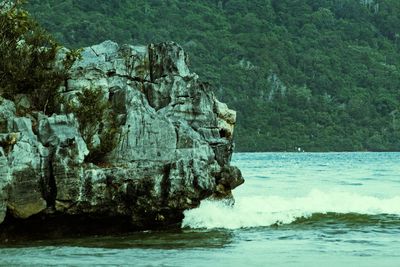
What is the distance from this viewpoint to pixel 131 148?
27141 millimetres

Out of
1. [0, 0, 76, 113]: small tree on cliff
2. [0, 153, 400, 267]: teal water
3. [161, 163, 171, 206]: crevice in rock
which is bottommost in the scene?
[0, 153, 400, 267]: teal water

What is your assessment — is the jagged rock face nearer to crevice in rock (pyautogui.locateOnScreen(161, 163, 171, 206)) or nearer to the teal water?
crevice in rock (pyautogui.locateOnScreen(161, 163, 171, 206))

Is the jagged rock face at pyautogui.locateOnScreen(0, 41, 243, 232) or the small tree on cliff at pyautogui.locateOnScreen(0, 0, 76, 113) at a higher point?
the small tree on cliff at pyautogui.locateOnScreen(0, 0, 76, 113)

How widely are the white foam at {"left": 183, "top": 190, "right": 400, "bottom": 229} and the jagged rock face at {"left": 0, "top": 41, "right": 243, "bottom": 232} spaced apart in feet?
2.57

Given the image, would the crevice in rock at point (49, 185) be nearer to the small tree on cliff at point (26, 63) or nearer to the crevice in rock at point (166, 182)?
the small tree on cliff at point (26, 63)

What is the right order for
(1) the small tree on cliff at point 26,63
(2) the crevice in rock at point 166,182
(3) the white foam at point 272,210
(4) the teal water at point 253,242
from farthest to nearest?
(3) the white foam at point 272,210 → (1) the small tree on cliff at point 26,63 → (2) the crevice in rock at point 166,182 → (4) the teal water at point 253,242

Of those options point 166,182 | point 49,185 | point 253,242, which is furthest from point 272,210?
point 49,185

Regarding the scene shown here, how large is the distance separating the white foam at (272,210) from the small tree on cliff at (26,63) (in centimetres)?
570

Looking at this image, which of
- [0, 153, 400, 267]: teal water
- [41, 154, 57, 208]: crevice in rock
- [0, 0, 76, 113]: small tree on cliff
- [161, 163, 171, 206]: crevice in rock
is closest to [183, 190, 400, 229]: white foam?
[0, 153, 400, 267]: teal water

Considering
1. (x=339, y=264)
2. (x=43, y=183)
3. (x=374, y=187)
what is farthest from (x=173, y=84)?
(x=374, y=187)

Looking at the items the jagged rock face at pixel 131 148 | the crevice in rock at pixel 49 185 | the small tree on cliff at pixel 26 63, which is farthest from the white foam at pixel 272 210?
the small tree on cliff at pixel 26 63

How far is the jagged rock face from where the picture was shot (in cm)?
2475

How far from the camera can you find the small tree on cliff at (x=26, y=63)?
2730 cm

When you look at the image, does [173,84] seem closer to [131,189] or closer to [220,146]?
[220,146]
